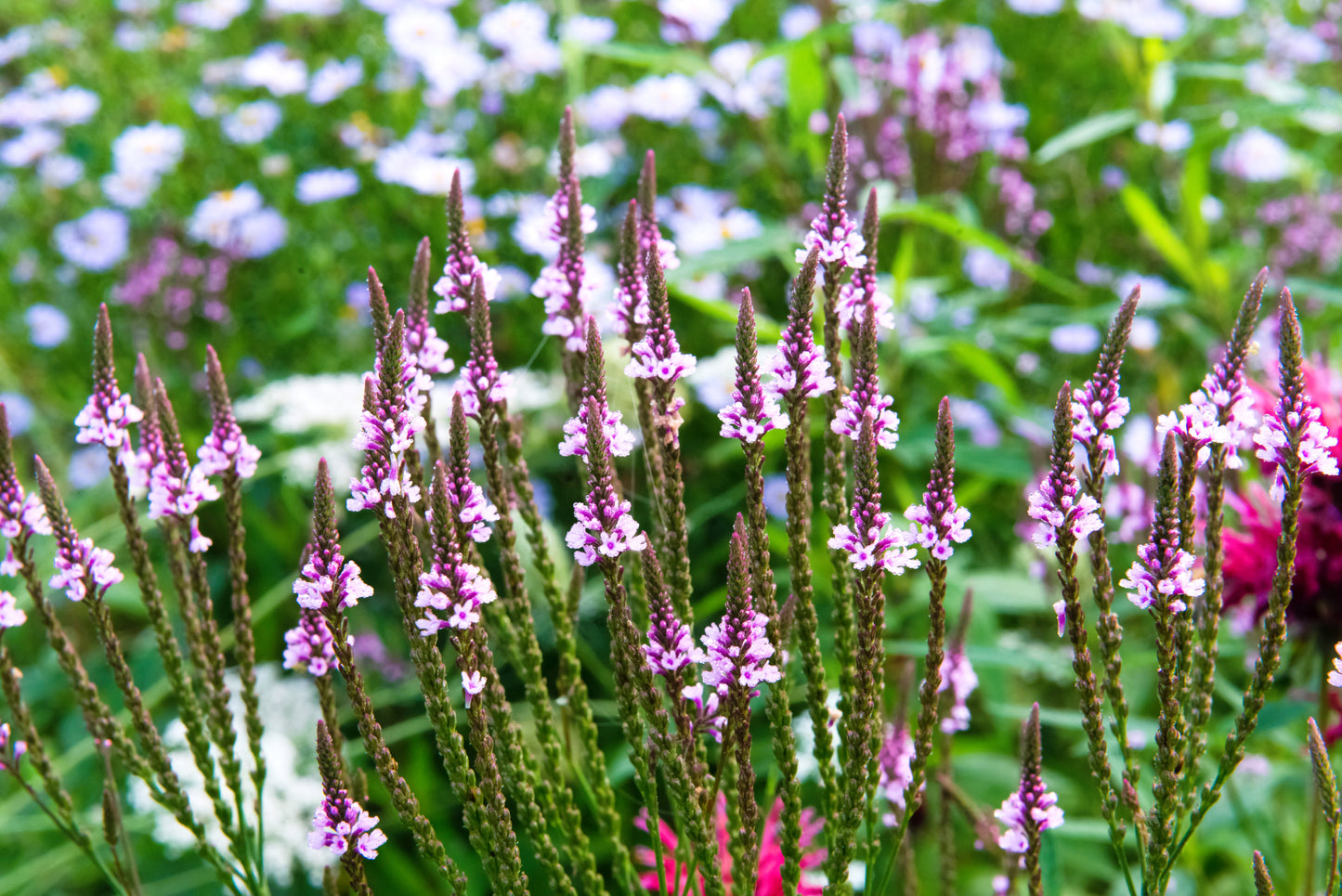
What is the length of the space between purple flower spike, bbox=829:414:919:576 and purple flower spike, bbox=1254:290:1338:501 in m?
0.27

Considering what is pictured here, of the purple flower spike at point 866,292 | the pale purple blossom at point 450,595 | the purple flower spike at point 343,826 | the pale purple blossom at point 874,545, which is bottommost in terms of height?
the purple flower spike at point 343,826

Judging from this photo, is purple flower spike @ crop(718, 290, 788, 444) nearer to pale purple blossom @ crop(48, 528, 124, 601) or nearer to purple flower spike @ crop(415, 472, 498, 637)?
purple flower spike @ crop(415, 472, 498, 637)

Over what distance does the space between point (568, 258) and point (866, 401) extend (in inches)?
13.7

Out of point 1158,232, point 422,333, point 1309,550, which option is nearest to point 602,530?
point 422,333

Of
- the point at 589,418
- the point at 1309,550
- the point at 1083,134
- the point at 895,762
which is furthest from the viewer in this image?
the point at 1083,134

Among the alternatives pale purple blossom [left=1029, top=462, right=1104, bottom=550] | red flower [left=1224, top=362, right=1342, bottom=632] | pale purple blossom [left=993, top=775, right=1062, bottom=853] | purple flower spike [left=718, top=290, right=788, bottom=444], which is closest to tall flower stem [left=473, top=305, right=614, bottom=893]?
purple flower spike [left=718, top=290, right=788, bottom=444]

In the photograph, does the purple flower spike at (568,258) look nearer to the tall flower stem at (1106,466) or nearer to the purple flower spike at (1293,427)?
the tall flower stem at (1106,466)

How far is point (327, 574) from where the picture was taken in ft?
2.56

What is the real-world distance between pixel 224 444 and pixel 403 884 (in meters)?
1.26

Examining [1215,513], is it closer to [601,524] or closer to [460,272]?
[601,524]

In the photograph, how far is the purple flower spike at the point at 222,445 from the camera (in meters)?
0.98

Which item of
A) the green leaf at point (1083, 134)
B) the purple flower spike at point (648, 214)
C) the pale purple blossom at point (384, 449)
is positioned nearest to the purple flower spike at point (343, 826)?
the pale purple blossom at point (384, 449)

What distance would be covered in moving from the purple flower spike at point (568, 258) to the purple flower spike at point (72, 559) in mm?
438

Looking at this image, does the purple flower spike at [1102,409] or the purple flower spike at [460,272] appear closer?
the purple flower spike at [1102,409]
